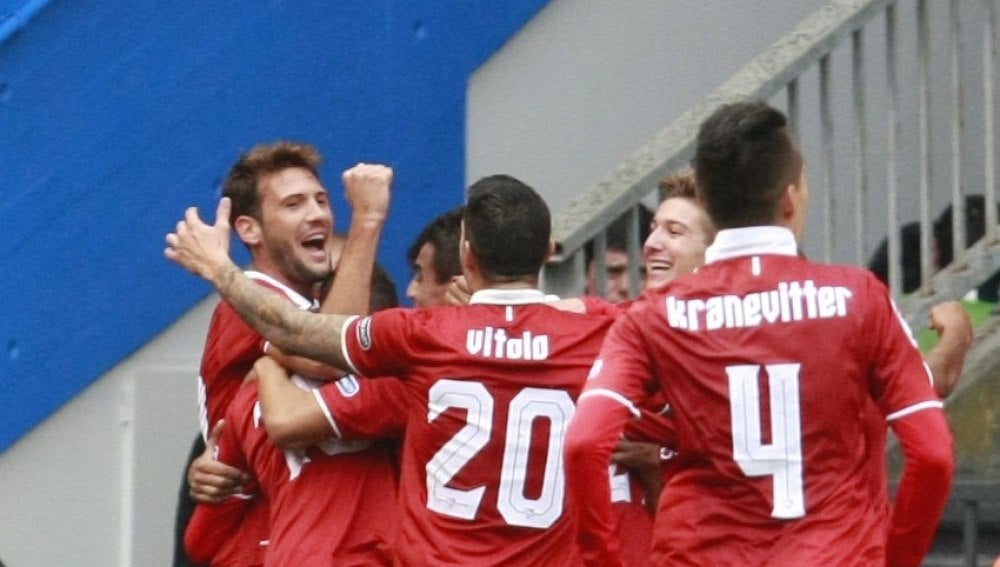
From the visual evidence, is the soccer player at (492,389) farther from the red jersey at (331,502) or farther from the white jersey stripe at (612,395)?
the white jersey stripe at (612,395)

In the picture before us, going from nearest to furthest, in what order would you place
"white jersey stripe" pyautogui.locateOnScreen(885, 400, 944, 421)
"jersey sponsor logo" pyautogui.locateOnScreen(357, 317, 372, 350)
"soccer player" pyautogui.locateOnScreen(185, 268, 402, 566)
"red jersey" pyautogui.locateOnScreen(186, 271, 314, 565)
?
"white jersey stripe" pyautogui.locateOnScreen(885, 400, 944, 421) < "jersey sponsor logo" pyautogui.locateOnScreen(357, 317, 372, 350) < "soccer player" pyautogui.locateOnScreen(185, 268, 402, 566) < "red jersey" pyautogui.locateOnScreen(186, 271, 314, 565)

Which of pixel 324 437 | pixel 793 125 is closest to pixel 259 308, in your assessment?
pixel 324 437

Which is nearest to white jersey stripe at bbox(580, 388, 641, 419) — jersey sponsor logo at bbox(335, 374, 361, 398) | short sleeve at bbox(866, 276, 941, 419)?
short sleeve at bbox(866, 276, 941, 419)

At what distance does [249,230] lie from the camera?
684cm

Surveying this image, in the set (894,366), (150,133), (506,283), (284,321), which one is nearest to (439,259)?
(284,321)

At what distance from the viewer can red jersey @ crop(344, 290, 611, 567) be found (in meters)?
5.83

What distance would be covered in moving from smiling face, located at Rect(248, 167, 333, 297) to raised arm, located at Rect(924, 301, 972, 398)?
189cm

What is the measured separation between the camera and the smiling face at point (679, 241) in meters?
6.32

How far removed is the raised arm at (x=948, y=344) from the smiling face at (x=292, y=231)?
189 cm

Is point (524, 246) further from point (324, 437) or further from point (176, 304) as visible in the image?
point (176, 304)

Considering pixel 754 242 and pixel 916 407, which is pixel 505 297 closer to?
pixel 754 242

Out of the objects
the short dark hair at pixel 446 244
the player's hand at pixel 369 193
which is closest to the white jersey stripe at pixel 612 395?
the player's hand at pixel 369 193

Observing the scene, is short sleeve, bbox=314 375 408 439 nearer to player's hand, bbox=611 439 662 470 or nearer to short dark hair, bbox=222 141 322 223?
player's hand, bbox=611 439 662 470

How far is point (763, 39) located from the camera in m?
9.73
